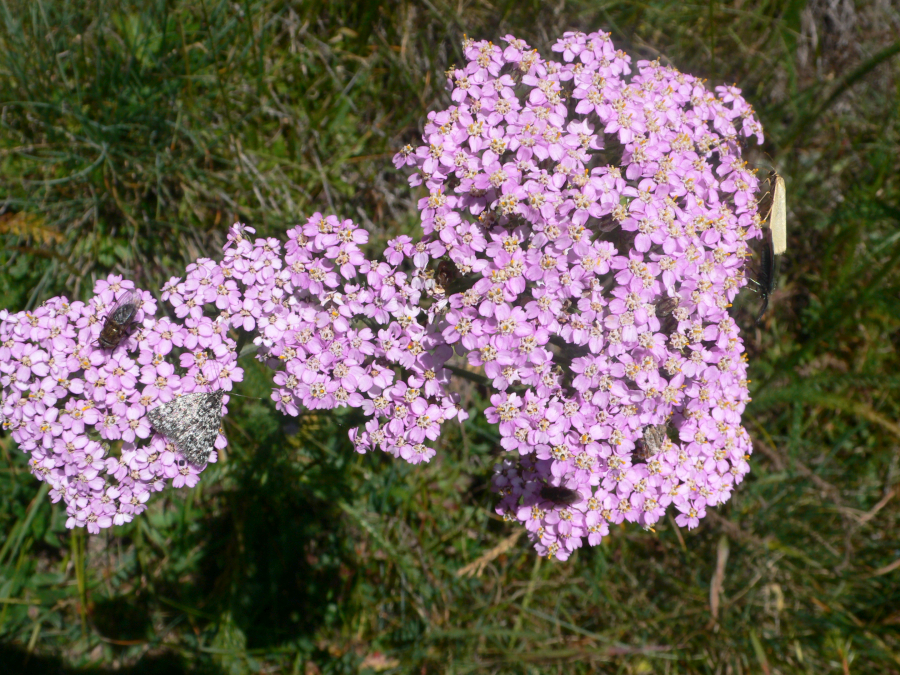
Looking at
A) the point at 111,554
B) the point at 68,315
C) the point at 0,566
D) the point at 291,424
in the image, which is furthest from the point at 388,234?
the point at 0,566

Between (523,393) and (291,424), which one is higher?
(523,393)

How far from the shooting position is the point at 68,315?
3535 millimetres

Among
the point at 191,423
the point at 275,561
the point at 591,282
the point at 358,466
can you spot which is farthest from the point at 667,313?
the point at 275,561

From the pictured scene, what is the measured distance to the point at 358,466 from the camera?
5340 millimetres

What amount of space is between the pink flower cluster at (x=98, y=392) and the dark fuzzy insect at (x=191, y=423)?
0.18 ft

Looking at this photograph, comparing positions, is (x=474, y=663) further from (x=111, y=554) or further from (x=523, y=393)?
(x=111, y=554)

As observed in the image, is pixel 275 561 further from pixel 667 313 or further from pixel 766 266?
pixel 766 266

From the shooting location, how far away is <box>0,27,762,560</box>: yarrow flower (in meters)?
3.39

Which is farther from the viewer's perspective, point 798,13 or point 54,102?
point 798,13

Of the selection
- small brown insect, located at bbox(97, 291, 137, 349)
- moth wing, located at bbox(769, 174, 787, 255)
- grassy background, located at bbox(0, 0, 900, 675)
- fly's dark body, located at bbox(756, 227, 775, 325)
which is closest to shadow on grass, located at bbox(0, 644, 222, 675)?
grassy background, located at bbox(0, 0, 900, 675)

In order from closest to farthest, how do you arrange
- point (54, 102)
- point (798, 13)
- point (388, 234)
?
point (54, 102)
point (388, 234)
point (798, 13)

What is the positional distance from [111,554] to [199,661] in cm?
135

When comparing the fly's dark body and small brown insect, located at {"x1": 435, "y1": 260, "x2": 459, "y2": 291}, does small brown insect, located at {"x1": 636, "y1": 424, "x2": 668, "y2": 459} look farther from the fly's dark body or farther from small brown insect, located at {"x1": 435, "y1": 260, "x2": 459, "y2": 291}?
small brown insect, located at {"x1": 435, "y1": 260, "x2": 459, "y2": 291}

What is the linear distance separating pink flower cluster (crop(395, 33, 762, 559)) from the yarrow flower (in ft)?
0.05
